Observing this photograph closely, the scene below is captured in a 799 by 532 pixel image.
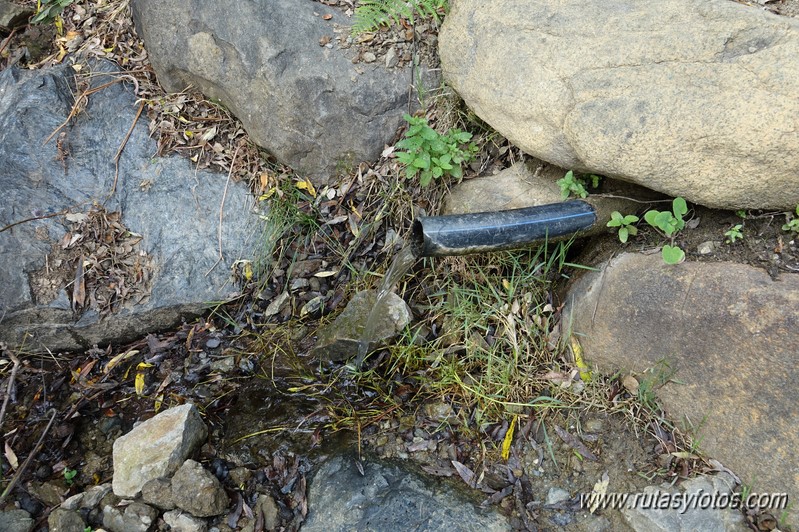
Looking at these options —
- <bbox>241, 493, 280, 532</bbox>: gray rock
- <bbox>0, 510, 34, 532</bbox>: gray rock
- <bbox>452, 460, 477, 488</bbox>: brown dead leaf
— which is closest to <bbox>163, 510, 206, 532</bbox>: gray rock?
<bbox>241, 493, 280, 532</bbox>: gray rock

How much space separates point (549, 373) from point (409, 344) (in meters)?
0.75

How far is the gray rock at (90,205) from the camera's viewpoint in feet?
11.9

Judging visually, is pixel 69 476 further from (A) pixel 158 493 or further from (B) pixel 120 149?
(B) pixel 120 149

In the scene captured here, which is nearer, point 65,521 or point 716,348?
point 716,348

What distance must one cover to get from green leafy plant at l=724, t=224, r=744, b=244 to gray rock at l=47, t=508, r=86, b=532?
3159 mm

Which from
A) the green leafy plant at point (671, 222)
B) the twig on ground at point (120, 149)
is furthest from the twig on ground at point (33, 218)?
the green leafy plant at point (671, 222)

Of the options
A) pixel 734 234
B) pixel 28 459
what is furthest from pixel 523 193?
pixel 28 459

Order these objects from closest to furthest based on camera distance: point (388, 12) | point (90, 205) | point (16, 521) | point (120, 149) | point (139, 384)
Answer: point (16, 521)
point (139, 384)
point (388, 12)
point (90, 205)
point (120, 149)

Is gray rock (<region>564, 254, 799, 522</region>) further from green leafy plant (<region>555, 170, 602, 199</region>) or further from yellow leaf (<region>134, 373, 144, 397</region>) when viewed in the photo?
yellow leaf (<region>134, 373, 144, 397</region>)

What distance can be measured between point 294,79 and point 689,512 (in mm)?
3046

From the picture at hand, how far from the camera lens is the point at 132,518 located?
281cm

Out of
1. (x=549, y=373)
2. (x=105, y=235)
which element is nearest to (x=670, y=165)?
(x=549, y=373)

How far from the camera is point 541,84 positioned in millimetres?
2895

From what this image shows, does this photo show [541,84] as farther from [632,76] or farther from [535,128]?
[632,76]
